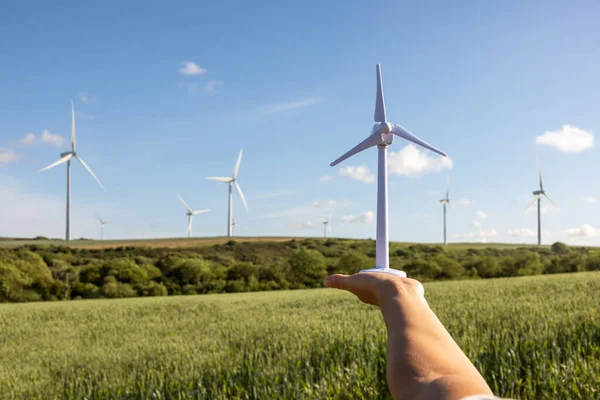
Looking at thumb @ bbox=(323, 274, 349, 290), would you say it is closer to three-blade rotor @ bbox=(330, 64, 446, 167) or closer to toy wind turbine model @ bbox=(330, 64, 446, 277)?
toy wind turbine model @ bbox=(330, 64, 446, 277)

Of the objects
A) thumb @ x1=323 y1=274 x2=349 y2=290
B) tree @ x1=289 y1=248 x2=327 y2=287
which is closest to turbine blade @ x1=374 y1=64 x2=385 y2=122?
thumb @ x1=323 y1=274 x2=349 y2=290

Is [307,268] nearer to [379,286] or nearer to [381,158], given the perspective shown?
[381,158]

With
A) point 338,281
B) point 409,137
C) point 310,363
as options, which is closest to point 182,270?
point 310,363

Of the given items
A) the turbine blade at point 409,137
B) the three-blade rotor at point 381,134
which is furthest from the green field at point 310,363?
the three-blade rotor at point 381,134

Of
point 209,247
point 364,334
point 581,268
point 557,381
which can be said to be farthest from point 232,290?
point 557,381

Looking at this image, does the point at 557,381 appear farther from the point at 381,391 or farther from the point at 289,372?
the point at 289,372

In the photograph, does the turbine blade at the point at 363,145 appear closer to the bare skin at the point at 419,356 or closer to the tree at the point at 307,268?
the bare skin at the point at 419,356

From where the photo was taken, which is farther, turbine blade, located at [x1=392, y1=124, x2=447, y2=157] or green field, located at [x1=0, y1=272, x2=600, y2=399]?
green field, located at [x1=0, y1=272, x2=600, y2=399]
